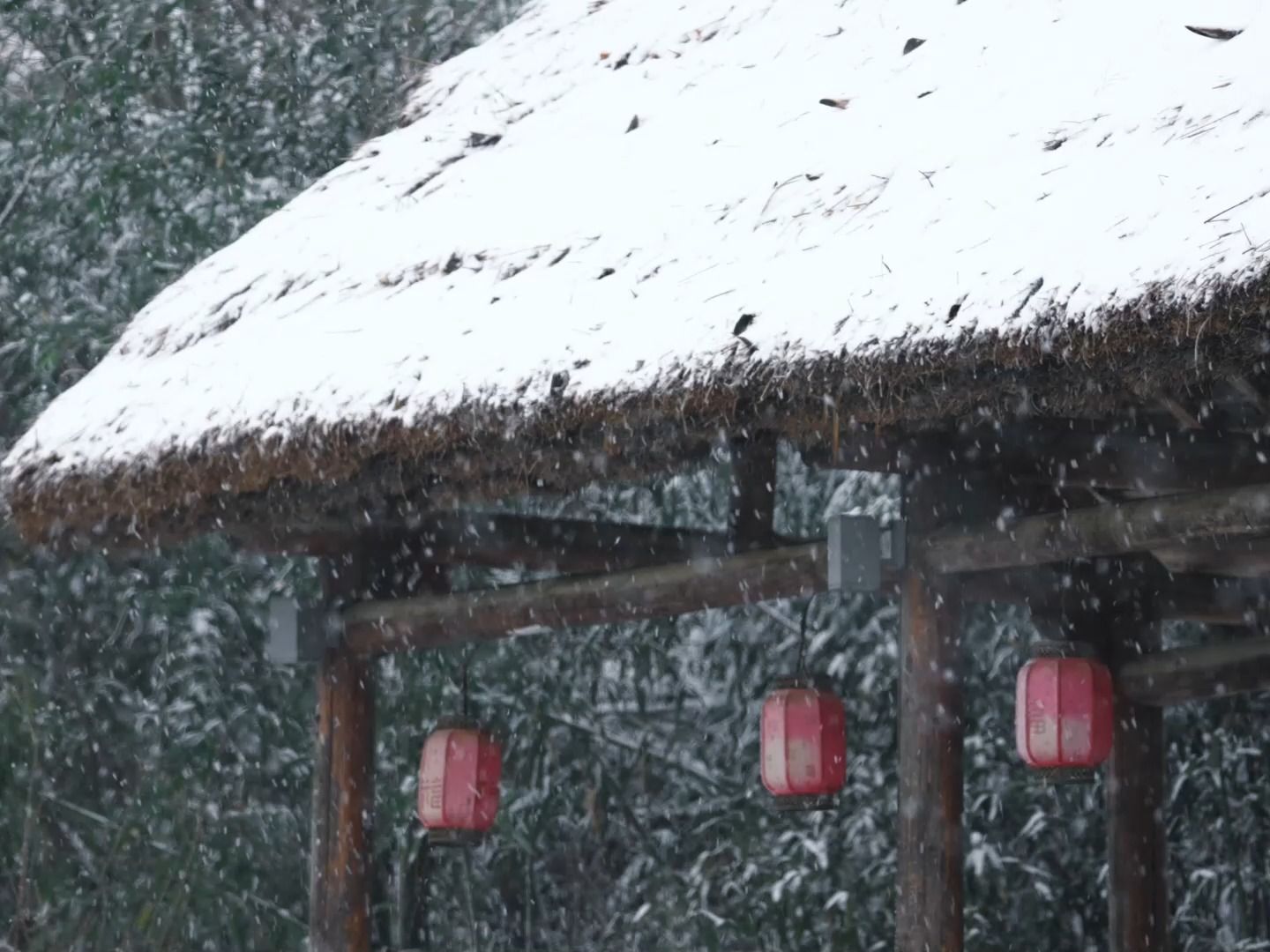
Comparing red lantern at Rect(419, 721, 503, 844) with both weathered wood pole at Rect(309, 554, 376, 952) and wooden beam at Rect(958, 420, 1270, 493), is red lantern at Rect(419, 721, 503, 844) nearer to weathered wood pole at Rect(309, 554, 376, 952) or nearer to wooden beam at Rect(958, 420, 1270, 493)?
weathered wood pole at Rect(309, 554, 376, 952)

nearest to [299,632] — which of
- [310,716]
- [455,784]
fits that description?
[455,784]

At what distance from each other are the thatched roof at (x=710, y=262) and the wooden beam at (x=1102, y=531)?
1.24 ft

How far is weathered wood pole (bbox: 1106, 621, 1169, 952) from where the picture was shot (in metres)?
4.38

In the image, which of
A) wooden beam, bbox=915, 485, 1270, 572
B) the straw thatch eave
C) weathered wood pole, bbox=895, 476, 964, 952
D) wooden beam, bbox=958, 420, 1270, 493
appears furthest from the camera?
weathered wood pole, bbox=895, 476, 964, 952

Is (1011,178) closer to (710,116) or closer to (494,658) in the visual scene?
Answer: (710,116)

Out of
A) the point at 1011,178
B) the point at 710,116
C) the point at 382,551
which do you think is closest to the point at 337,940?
the point at 382,551

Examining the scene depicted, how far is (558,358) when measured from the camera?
353 cm

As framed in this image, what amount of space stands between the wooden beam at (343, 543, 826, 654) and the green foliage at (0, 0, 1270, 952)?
1980 mm

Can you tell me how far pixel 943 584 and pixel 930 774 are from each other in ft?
1.16

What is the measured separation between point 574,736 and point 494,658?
427 millimetres

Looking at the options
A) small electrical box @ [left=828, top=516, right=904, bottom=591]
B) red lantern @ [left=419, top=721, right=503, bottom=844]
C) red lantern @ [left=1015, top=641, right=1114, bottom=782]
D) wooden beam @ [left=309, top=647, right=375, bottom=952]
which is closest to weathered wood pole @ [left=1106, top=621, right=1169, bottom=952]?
red lantern @ [left=1015, top=641, right=1114, bottom=782]

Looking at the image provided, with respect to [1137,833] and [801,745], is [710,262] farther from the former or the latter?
[1137,833]

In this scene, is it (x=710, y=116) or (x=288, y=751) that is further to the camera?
(x=288, y=751)

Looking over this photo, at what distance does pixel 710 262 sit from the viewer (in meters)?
3.57
